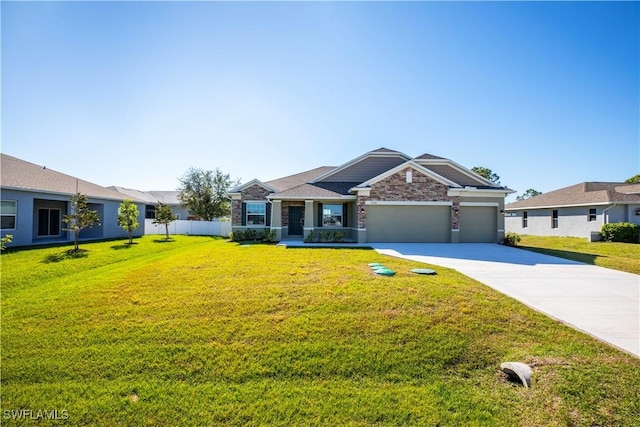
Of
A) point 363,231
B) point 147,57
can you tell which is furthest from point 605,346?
point 147,57

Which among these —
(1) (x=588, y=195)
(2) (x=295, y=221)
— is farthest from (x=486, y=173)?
(2) (x=295, y=221)

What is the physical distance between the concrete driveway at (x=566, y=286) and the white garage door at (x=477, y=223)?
12.2 feet

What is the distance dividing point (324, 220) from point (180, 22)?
40.8 feet

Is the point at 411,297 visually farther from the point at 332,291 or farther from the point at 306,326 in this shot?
the point at 306,326

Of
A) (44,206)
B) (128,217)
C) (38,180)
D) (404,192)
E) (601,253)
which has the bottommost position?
(601,253)

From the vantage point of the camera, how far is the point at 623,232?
19000 millimetres

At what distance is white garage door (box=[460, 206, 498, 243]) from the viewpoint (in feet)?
54.3

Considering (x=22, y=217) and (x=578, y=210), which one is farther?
(x=578, y=210)

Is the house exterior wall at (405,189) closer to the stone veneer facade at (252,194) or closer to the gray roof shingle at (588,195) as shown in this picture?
the stone veneer facade at (252,194)

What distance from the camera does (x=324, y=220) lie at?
59.8 feet

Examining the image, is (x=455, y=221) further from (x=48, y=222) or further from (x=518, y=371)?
(x=48, y=222)

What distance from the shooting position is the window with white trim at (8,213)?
1285 cm

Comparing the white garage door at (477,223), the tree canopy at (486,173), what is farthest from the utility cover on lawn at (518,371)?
the tree canopy at (486,173)

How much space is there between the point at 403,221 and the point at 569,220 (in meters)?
17.5
